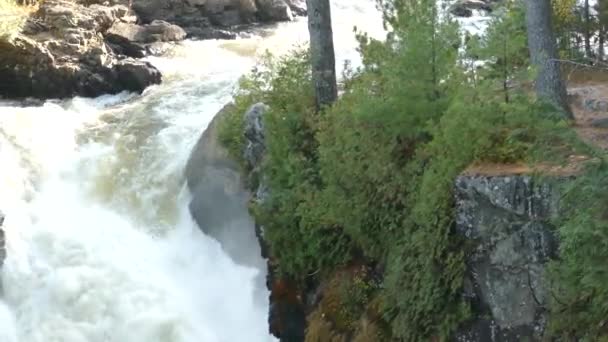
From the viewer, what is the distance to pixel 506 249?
23.3 feet

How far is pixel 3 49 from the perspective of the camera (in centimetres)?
1741

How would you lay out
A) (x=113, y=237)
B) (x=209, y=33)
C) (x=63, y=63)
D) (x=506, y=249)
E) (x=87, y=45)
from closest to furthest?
(x=506, y=249) → (x=113, y=237) → (x=63, y=63) → (x=87, y=45) → (x=209, y=33)

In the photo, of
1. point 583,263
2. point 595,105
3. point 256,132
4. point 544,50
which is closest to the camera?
point 583,263

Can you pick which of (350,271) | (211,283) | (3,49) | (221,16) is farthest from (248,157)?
(221,16)

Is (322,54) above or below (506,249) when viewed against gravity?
above

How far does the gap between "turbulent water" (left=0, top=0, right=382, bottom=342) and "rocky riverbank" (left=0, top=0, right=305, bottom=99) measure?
5.21ft

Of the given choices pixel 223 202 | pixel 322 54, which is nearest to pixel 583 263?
pixel 322 54

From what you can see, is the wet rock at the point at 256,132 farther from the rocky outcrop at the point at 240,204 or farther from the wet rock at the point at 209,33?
the wet rock at the point at 209,33

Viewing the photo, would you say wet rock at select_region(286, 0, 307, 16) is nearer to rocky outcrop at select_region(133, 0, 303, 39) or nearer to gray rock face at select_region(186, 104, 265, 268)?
rocky outcrop at select_region(133, 0, 303, 39)

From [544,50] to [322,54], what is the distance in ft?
10.1

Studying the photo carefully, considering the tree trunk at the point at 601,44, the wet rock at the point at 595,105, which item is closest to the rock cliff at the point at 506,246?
the wet rock at the point at 595,105

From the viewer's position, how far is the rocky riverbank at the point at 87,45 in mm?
17484

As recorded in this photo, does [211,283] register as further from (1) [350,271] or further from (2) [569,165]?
(2) [569,165]

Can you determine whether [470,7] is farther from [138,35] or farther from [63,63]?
[63,63]
